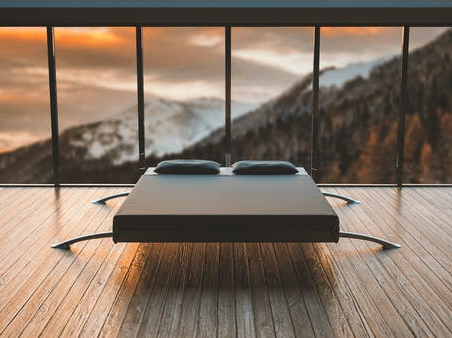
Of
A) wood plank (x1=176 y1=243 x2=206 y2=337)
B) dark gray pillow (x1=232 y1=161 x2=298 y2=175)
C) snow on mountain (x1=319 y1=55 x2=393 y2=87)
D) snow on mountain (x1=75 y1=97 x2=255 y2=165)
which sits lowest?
wood plank (x1=176 y1=243 x2=206 y2=337)

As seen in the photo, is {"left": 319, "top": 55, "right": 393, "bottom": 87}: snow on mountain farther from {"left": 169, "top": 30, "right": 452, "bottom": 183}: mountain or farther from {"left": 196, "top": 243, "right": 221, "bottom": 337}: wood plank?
{"left": 196, "top": 243, "right": 221, "bottom": 337}: wood plank

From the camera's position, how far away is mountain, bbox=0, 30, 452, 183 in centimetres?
575

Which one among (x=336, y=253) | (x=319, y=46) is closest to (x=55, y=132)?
(x=319, y=46)

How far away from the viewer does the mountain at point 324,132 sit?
575cm

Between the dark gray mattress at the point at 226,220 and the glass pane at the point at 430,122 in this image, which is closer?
the dark gray mattress at the point at 226,220

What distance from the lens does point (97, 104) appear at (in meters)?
5.77

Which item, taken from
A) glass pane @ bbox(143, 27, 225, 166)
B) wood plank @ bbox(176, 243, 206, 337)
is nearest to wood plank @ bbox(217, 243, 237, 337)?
wood plank @ bbox(176, 243, 206, 337)

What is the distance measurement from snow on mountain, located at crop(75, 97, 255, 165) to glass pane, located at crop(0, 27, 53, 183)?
0.40 metres

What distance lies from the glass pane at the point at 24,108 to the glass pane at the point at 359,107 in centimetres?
289

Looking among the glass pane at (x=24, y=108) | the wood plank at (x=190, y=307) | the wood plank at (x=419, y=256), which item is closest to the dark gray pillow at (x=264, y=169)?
the wood plank at (x=419, y=256)

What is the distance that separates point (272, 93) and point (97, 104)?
1.84 metres

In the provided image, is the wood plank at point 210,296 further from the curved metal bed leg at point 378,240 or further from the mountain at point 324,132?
the mountain at point 324,132

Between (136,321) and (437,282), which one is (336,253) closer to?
(437,282)

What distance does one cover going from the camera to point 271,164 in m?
4.62
